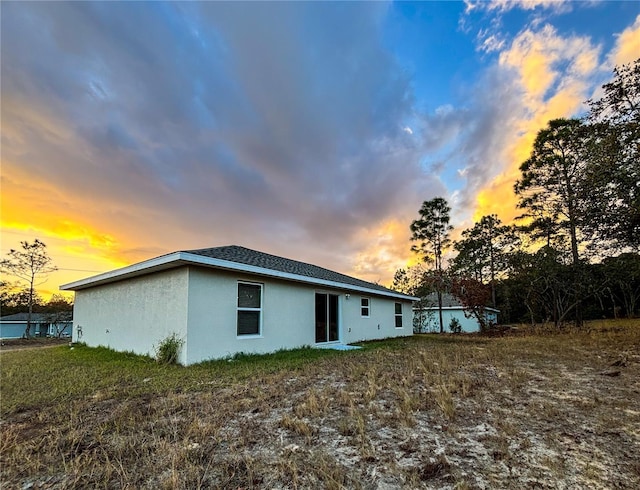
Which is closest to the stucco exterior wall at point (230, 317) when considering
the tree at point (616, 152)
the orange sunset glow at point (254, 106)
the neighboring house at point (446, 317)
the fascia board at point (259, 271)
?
the fascia board at point (259, 271)

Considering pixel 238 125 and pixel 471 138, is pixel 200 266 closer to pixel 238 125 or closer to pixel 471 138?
pixel 238 125

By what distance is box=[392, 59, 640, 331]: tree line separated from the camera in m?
7.79

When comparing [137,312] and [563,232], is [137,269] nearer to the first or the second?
[137,312]

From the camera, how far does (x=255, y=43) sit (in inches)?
360

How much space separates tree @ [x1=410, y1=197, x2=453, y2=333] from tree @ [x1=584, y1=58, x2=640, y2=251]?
555 inches

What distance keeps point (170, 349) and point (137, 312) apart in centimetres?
245

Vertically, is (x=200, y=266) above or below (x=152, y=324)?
above

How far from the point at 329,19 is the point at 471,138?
19.8 feet

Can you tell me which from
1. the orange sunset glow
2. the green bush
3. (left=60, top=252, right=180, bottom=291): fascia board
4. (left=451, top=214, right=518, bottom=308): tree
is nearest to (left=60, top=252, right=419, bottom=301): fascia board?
(left=60, top=252, right=180, bottom=291): fascia board

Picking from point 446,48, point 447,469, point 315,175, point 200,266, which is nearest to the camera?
point 447,469

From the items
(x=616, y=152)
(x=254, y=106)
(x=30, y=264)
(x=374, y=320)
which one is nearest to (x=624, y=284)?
(x=374, y=320)

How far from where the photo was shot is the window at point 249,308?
8.62m

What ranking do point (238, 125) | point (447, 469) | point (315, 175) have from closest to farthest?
point (447, 469) < point (238, 125) < point (315, 175)

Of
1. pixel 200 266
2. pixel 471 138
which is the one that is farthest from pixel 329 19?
pixel 200 266
